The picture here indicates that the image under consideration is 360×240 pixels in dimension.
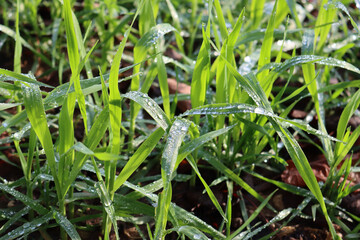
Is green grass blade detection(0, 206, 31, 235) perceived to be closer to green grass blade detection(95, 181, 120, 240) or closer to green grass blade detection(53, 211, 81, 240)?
green grass blade detection(53, 211, 81, 240)

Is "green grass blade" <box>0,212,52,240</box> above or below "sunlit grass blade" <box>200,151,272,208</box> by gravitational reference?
below

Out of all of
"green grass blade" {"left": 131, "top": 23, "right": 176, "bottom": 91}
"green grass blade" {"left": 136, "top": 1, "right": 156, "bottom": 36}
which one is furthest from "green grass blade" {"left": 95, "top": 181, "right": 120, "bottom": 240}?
"green grass blade" {"left": 136, "top": 1, "right": 156, "bottom": 36}

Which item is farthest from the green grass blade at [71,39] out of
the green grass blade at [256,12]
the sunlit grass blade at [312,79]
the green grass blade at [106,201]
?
the green grass blade at [256,12]

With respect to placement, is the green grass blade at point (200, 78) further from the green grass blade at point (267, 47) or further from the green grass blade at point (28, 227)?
the green grass blade at point (28, 227)

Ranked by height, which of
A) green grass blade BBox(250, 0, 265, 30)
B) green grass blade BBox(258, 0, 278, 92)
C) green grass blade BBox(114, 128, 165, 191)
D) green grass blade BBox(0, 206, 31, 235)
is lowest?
green grass blade BBox(0, 206, 31, 235)

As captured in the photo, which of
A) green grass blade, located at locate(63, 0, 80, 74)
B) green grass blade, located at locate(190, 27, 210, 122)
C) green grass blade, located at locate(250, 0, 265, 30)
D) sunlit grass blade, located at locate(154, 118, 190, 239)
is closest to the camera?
sunlit grass blade, located at locate(154, 118, 190, 239)

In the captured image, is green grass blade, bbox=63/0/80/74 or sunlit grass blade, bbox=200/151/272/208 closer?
green grass blade, bbox=63/0/80/74

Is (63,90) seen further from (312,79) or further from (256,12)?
(256,12)
